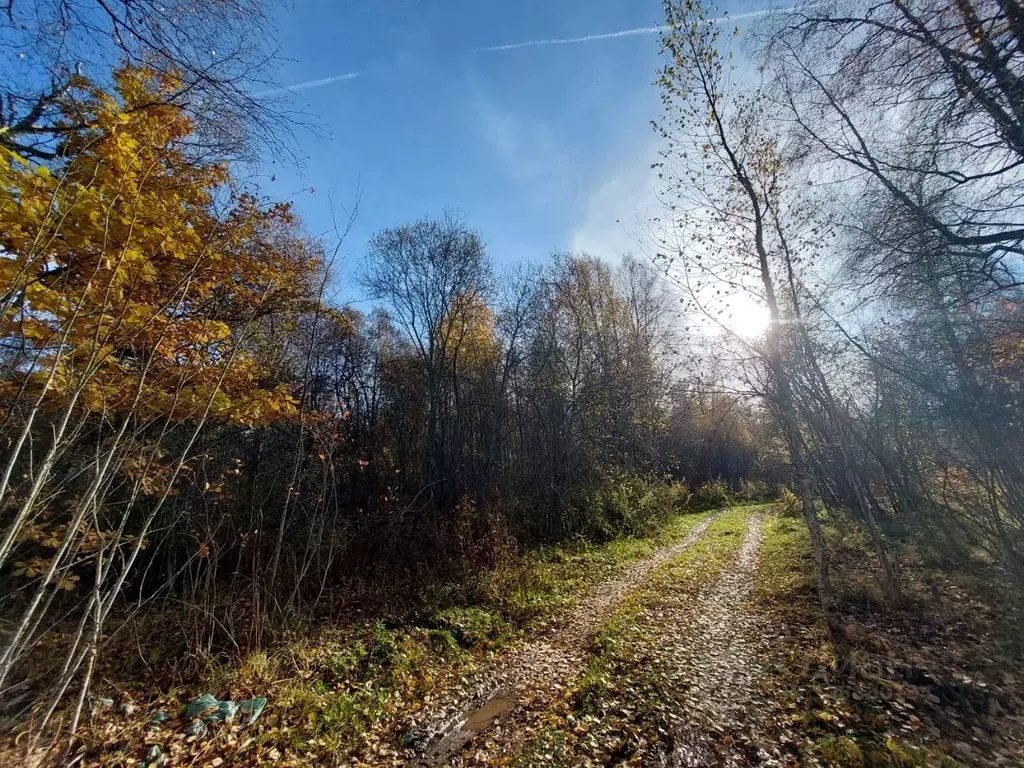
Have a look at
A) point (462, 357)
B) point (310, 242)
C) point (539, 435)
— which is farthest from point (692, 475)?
point (310, 242)

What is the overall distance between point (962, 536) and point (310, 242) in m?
14.5

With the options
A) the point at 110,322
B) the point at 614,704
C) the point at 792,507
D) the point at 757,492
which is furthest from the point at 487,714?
the point at 757,492

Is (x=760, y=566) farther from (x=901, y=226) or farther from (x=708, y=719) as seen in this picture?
(x=901, y=226)

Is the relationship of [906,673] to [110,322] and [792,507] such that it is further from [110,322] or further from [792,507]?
[792,507]

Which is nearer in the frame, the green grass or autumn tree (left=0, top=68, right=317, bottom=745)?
autumn tree (left=0, top=68, right=317, bottom=745)

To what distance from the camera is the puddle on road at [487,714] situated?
4408 millimetres

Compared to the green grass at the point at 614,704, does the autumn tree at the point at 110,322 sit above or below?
above

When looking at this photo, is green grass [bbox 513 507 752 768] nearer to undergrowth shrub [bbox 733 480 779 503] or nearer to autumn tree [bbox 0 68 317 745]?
autumn tree [bbox 0 68 317 745]

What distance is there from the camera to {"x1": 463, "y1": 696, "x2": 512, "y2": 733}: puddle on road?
14.5ft

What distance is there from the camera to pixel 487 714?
459cm

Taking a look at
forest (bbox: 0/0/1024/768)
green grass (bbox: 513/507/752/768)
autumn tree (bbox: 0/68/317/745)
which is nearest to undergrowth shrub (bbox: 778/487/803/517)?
forest (bbox: 0/0/1024/768)

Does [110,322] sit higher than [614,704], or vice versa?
[110,322]

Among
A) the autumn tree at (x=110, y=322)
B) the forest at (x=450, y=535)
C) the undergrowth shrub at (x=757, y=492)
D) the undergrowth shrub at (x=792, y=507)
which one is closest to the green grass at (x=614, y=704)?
the forest at (x=450, y=535)

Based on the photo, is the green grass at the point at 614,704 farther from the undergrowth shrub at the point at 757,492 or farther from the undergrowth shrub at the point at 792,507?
the undergrowth shrub at the point at 757,492
